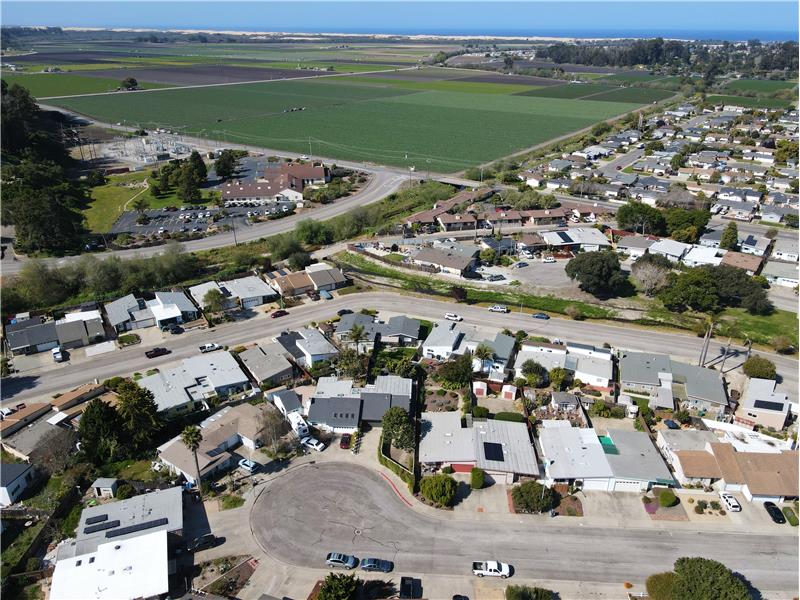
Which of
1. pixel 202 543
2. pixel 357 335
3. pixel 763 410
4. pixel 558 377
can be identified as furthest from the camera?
pixel 357 335

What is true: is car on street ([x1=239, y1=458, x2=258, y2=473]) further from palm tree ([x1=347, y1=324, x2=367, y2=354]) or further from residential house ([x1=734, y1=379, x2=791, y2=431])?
residential house ([x1=734, y1=379, x2=791, y2=431])

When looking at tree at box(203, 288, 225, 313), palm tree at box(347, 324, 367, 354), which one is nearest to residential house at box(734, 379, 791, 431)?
palm tree at box(347, 324, 367, 354)

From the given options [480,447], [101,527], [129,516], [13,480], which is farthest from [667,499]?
[13,480]

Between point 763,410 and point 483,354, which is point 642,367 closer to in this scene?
point 763,410

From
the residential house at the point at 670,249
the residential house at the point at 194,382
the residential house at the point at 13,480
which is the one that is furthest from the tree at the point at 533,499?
the residential house at the point at 670,249

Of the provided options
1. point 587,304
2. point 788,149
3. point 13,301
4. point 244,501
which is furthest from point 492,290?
point 788,149

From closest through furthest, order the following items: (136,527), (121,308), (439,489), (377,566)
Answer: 1. (377,566)
2. (136,527)
3. (439,489)
4. (121,308)

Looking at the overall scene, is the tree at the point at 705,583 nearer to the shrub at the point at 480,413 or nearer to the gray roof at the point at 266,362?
the shrub at the point at 480,413
